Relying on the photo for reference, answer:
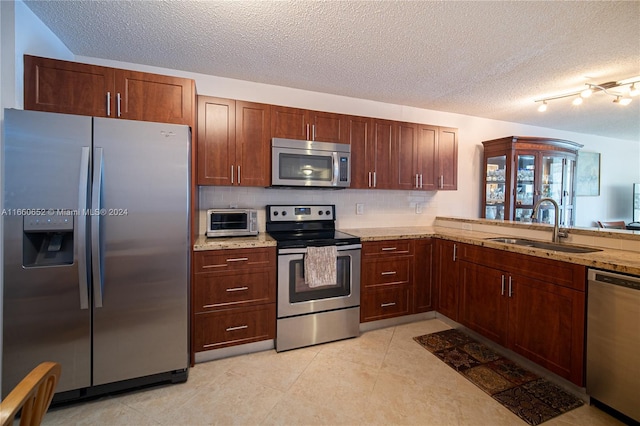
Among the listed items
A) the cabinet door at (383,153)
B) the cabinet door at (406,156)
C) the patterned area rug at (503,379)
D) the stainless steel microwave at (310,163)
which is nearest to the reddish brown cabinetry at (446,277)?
the patterned area rug at (503,379)

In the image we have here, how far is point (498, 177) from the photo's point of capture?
4.01 meters

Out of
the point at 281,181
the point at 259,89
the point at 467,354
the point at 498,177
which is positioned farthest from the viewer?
the point at 498,177

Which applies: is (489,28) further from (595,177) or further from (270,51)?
(595,177)

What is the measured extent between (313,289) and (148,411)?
1350 millimetres

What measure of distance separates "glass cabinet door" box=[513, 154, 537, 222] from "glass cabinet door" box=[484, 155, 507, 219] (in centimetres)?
19

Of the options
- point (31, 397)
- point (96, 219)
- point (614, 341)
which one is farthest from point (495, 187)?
point (31, 397)

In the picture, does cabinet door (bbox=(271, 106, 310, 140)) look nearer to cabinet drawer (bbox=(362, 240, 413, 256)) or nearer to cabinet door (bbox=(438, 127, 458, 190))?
cabinet drawer (bbox=(362, 240, 413, 256))

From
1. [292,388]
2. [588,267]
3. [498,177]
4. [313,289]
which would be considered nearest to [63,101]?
[313,289]

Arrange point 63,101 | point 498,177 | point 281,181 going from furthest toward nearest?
point 498,177, point 281,181, point 63,101

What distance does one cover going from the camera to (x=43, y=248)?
1743mm

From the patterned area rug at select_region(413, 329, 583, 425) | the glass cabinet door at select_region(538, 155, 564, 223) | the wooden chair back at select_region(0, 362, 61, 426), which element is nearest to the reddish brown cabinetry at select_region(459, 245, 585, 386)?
the patterned area rug at select_region(413, 329, 583, 425)

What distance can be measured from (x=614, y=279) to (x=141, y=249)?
9.35ft

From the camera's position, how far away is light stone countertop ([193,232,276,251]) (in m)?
2.19

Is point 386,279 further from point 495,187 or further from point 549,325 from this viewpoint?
point 495,187
